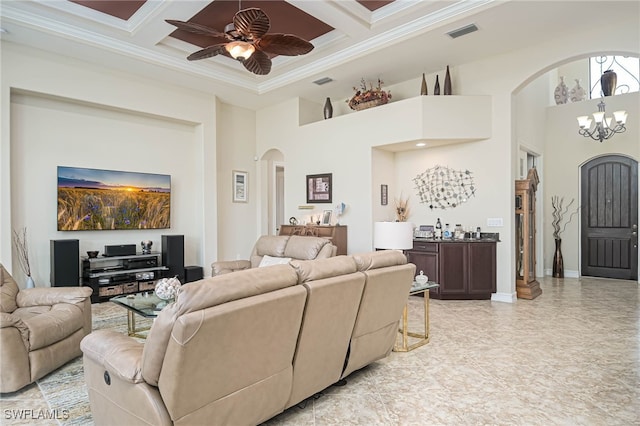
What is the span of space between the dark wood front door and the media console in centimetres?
767

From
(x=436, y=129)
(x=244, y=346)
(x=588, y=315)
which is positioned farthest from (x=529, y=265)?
(x=244, y=346)

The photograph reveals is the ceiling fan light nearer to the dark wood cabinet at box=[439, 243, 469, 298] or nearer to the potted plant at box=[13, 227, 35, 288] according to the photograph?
the dark wood cabinet at box=[439, 243, 469, 298]

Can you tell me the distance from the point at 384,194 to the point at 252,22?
3.71m

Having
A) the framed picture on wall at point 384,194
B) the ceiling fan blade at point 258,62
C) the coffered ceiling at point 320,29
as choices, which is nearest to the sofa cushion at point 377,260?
the ceiling fan blade at point 258,62

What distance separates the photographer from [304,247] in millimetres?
4879

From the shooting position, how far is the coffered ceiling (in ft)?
14.1

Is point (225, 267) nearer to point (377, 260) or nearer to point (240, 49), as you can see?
point (240, 49)

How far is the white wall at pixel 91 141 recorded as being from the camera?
499cm

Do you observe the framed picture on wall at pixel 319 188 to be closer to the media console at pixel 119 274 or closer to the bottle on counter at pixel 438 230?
the bottle on counter at pixel 438 230

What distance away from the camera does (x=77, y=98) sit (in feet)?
17.6

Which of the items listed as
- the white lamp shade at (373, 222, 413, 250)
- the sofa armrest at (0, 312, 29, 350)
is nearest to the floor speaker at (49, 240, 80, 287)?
the sofa armrest at (0, 312, 29, 350)

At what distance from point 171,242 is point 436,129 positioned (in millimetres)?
4436

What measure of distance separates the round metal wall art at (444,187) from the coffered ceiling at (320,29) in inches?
63.8

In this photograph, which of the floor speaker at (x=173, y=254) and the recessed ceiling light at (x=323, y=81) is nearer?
the floor speaker at (x=173, y=254)
